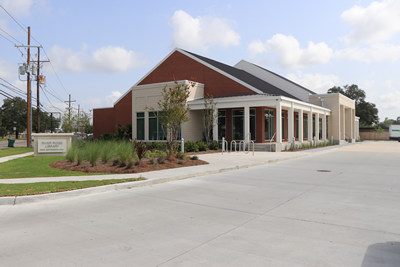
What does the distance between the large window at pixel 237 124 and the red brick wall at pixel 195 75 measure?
6.92ft

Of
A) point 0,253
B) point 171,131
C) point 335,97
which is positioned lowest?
point 0,253

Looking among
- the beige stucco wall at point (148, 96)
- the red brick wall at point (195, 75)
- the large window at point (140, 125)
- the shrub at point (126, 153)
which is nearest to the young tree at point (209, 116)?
the beige stucco wall at point (148, 96)

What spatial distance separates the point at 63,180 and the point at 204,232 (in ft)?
21.9

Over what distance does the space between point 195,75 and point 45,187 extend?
82.7ft

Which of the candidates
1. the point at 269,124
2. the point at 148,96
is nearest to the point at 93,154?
the point at 148,96

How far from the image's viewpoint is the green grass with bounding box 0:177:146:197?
818 cm

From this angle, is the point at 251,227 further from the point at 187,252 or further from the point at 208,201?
the point at 208,201

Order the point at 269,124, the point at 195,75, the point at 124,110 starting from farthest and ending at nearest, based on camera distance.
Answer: the point at 124,110
the point at 195,75
the point at 269,124

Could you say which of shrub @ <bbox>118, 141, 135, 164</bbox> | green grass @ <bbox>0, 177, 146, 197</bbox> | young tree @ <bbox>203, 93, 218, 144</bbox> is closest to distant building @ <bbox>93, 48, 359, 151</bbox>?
young tree @ <bbox>203, 93, 218, 144</bbox>

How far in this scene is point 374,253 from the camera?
443cm

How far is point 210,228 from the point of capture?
558 centimetres

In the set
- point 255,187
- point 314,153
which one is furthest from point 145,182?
point 314,153

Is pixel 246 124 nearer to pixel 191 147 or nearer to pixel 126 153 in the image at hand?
pixel 191 147

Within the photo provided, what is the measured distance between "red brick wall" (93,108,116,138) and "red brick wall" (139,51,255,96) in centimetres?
570
